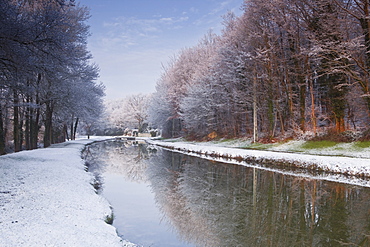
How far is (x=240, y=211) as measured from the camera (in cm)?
648

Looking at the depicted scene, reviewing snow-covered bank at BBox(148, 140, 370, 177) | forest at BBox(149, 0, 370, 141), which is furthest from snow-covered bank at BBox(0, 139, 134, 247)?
forest at BBox(149, 0, 370, 141)

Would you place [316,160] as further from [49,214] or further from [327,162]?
[49,214]

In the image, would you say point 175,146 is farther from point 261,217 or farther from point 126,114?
point 126,114

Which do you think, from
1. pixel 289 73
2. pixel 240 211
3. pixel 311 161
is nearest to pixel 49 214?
pixel 240 211

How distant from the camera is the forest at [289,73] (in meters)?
16.0

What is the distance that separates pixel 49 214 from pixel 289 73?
733 inches

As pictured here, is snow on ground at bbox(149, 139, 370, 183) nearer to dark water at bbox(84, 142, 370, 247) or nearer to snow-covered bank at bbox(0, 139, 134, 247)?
dark water at bbox(84, 142, 370, 247)

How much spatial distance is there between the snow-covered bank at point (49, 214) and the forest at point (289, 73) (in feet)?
47.0

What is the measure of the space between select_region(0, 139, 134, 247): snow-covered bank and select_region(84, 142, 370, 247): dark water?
0.79 m

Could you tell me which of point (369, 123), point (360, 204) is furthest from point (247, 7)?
point (360, 204)

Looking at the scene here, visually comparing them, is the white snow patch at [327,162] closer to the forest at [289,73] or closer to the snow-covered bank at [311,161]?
the snow-covered bank at [311,161]

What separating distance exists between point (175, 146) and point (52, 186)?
22001 mm

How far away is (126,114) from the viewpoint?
81.0 metres

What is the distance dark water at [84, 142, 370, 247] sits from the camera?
A: 193 inches
